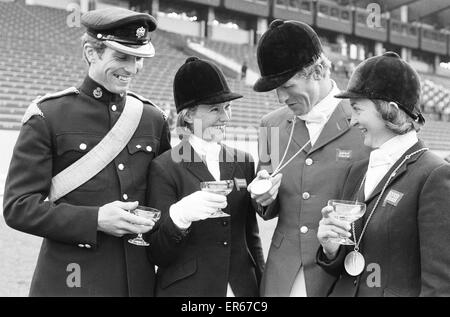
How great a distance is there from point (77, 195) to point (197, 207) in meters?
0.57

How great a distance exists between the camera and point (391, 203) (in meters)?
1.95

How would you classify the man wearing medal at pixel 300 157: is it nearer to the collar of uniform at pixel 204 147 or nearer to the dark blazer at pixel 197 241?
the dark blazer at pixel 197 241

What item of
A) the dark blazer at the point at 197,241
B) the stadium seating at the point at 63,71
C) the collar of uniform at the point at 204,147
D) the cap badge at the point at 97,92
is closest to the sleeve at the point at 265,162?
the dark blazer at the point at 197,241

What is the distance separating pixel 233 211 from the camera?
242 centimetres

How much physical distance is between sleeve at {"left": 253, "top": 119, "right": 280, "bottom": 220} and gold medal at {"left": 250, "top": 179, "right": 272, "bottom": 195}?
177mm

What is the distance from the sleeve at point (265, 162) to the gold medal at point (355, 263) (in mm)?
448

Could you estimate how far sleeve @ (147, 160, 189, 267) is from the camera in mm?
2186

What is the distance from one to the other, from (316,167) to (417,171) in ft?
1.58

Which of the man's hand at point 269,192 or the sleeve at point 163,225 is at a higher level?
the man's hand at point 269,192

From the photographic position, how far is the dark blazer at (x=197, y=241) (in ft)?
7.41

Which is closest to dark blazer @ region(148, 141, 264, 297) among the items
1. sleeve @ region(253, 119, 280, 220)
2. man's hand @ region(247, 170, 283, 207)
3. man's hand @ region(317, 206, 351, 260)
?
sleeve @ region(253, 119, 280, 220)

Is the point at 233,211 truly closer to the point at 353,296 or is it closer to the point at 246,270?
the point at 246,270

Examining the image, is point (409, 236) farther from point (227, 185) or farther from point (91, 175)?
point (91, 175)
